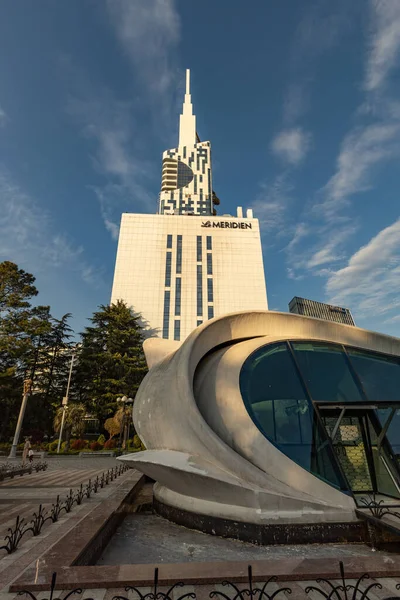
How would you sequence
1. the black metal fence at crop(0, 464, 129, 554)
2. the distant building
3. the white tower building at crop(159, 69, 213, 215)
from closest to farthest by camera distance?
the black metal fence at crop(0, 464, 129, 554) < the white tower building at crop(159, 69, 213, 215) < the distant building

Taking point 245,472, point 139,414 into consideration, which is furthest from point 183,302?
point 245,472

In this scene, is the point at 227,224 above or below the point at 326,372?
above

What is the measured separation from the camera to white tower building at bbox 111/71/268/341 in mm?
55875

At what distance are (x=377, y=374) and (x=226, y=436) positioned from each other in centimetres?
558

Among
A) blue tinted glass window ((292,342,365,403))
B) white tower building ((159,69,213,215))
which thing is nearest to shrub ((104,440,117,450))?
blue tinted glass window ((292,342,365,403))

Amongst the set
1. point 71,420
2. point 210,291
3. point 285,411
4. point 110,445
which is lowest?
point 110,445

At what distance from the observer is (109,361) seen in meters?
44.2

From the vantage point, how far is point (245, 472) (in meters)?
6.97

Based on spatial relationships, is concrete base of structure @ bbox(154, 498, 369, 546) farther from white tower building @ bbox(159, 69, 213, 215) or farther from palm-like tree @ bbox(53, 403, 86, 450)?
white tower building @ bbox(159, 69, 213, 215)

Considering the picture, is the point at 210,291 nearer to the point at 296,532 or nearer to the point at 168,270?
the point at 168,270

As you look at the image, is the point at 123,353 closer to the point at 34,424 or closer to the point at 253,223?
the point at 34,424

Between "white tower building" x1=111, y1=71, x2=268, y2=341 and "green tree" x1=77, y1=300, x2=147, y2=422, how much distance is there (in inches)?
263

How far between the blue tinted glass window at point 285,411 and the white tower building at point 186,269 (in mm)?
44394

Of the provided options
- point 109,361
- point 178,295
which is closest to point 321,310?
point 178,295
